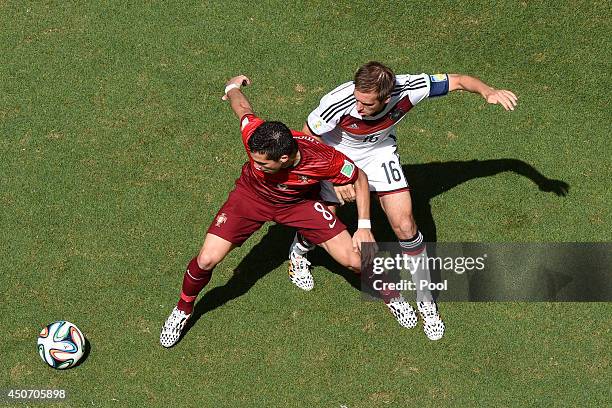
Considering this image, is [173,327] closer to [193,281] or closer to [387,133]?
[193,281]

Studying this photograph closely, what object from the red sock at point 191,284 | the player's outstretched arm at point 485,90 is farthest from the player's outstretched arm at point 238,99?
the player's outstretched arm at point 485,90

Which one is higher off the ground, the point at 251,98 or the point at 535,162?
the point at 251,98

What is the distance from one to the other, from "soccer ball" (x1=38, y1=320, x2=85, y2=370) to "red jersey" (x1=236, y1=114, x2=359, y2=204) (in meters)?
2.75

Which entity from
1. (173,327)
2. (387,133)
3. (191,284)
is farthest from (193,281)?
(387,133)

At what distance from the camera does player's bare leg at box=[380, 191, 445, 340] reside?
9.76 metres

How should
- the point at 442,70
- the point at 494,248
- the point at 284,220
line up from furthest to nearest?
the point at 442,70, the point at 494,248, the point at 284,220

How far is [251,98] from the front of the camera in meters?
12.4

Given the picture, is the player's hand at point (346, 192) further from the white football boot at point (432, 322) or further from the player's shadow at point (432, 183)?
the white football boot at point (432, 322)

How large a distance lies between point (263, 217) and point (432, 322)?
2.49m

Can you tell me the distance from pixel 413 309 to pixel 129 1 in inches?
280

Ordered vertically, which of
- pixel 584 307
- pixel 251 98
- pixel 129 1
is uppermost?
pixel 129 1

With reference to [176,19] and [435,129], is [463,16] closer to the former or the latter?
[435,129]

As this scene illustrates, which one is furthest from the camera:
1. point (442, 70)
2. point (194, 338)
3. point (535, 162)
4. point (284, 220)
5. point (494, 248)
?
point (442, 70)

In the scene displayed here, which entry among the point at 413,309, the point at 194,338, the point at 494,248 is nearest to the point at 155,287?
the point at 194,338
